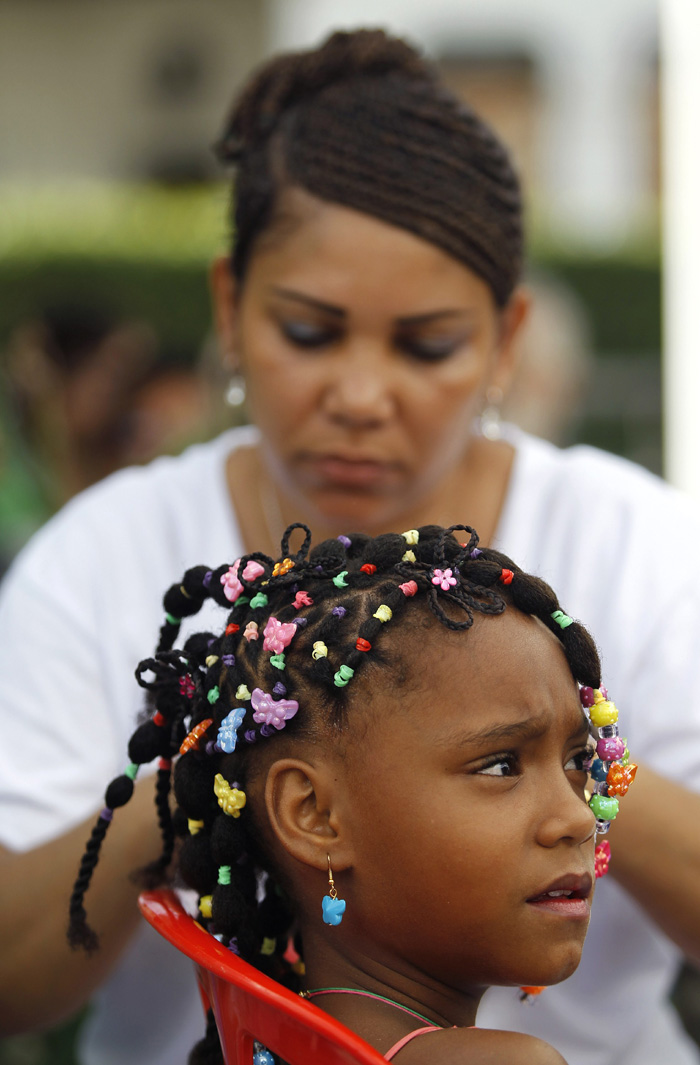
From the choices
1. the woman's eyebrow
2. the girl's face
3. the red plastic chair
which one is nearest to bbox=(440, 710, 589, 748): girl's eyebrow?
the girl's face

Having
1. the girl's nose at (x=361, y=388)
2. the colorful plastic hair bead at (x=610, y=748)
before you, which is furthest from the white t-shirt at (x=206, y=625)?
the colorful plastic hair bead at (x=610, y=748)

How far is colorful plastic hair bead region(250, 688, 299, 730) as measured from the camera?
145cm

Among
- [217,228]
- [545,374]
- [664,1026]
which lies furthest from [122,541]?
[217,228]

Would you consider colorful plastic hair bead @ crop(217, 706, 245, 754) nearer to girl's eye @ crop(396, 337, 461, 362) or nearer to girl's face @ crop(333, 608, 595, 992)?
girl's face @ crop(333, 608, 595, 992)

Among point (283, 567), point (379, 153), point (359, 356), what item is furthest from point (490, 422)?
point (283, 567)

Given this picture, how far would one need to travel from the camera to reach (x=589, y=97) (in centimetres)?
1792

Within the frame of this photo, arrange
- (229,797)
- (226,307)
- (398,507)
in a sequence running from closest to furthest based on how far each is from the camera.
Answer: (229,797)
(398,507)
(226,307)

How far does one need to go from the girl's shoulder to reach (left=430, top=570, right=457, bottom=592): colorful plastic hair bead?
493 millimetres

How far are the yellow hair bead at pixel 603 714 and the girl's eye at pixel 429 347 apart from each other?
2.79ft

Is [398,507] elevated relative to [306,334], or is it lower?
lower

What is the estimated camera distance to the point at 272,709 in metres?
1.45

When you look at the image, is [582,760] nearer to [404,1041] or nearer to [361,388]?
[404,1041]

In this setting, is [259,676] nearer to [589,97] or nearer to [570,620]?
[570,620]

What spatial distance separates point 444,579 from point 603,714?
25 cm
